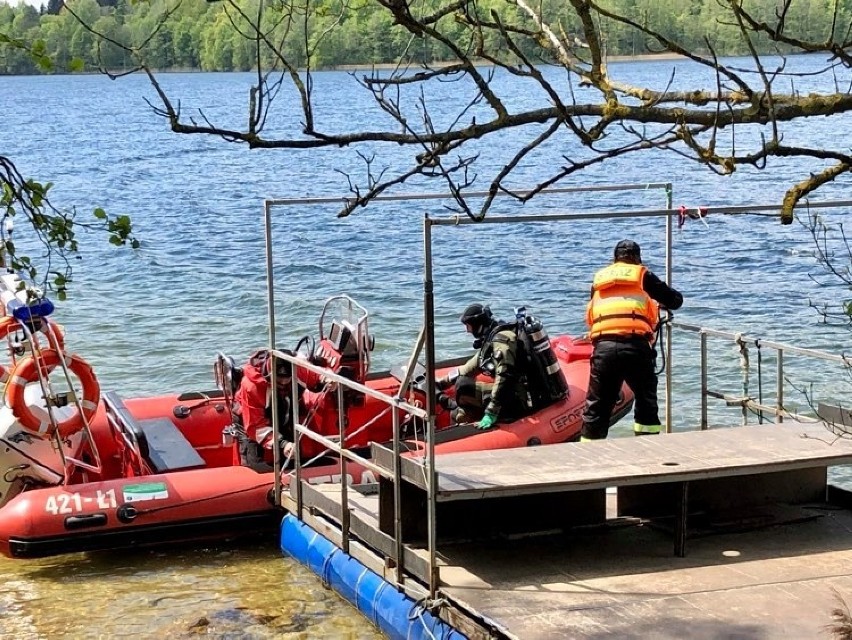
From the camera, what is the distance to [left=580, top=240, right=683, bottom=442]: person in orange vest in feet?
25.2

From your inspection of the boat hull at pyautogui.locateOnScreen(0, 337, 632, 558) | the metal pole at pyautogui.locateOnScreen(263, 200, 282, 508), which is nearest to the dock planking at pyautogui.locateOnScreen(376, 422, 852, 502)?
the boat hull at pyautogui.locateOnScreen(0, 337, 632, 558)

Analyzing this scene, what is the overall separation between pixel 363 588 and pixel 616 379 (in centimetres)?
202

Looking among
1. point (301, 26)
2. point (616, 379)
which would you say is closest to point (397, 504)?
point (616, 379)

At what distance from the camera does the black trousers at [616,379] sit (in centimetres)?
771

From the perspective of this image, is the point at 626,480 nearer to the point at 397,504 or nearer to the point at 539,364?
the point at 397,504

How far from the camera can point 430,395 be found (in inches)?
218

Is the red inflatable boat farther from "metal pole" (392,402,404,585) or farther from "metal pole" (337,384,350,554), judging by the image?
"metal pole" (392,402,404,585)

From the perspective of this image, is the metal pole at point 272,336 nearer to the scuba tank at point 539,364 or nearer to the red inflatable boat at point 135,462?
the red inflatable boat at point 135,462

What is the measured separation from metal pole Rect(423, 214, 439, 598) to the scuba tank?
98.1 inches

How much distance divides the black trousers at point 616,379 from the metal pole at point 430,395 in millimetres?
2165

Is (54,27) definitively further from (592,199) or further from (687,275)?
(592,199)

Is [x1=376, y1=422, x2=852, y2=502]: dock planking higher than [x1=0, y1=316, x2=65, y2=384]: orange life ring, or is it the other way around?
[x1=0, y1=316, x2=65, y2=384]: orange life ring

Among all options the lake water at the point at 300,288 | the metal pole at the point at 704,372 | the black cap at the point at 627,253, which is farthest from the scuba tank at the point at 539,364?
the lake water at the point at 300,288

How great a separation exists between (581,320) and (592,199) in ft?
28.3
